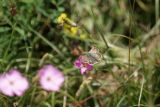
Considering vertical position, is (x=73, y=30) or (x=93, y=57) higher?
(x=73, y=30)

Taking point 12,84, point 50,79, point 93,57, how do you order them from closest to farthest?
point 93,57
point 12,84
point 50,79

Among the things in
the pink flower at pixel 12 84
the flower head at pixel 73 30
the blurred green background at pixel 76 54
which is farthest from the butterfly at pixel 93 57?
the flower head at pixel 73 30

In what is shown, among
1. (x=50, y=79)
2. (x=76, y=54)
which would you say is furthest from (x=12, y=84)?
(x=76, y=54)

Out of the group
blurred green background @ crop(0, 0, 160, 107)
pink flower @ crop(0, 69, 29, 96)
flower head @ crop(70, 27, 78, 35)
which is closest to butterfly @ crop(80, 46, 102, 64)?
blurred green background @ crop(0, 0, 160, 107)

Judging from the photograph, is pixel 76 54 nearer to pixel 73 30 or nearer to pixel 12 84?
pixel 73 30

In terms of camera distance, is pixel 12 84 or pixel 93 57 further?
pixel 12 84

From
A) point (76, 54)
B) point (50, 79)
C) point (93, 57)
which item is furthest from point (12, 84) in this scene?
point (76, 54)

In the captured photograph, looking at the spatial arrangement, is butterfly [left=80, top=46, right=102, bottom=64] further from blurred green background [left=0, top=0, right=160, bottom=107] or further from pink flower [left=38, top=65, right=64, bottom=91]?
pink flower [left=38, top=65, right=64, bottom=91]

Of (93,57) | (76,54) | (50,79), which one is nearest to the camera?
(93,57)
